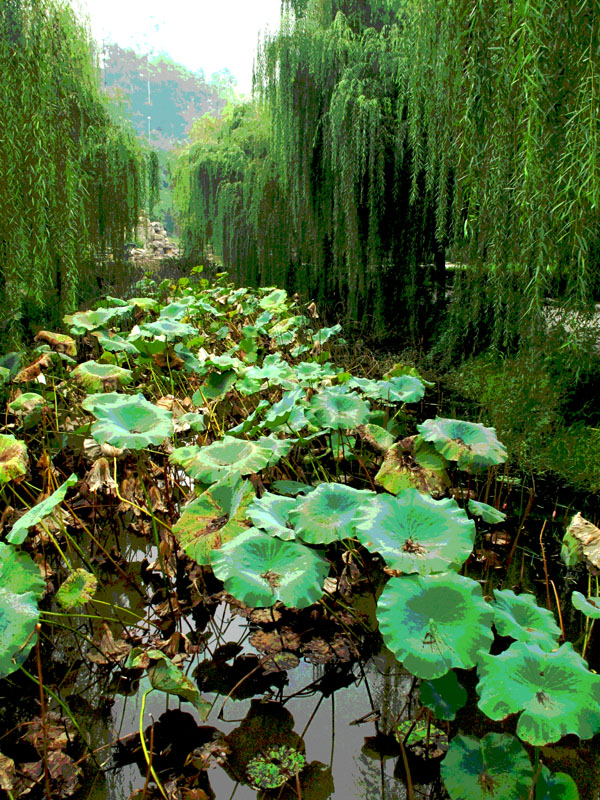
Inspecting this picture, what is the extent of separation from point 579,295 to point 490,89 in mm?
837

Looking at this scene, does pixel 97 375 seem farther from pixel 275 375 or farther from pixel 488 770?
pixel 488 770

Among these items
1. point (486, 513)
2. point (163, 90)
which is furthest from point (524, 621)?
point (163, 90)

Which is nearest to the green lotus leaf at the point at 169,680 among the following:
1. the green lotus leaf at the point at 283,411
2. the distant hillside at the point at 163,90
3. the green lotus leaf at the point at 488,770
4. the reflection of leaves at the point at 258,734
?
the reflection of leaves at the point at 258,734

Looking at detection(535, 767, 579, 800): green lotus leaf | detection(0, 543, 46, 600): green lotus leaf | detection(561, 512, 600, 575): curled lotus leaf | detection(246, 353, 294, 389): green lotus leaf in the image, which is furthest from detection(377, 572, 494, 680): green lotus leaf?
detection(246, 353, 294, 389): green lotus leaf

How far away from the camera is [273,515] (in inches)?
53.6

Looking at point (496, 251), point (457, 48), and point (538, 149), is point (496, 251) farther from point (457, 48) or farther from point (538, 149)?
point (457, 48)

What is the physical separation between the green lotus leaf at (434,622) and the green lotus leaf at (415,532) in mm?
44

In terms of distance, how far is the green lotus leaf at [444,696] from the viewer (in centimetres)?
103

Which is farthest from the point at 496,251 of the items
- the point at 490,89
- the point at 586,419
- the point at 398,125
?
the point at 398,125

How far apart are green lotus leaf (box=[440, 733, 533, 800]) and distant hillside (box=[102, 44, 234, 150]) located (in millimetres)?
47774

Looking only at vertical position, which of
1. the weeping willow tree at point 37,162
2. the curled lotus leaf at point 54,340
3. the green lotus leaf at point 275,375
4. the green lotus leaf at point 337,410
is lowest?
the green lotus leaf at point 337,410

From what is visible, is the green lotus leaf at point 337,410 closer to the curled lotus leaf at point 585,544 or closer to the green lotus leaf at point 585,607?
the curled lotus leaf at point 585,544

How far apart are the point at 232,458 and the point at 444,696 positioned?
81 cm

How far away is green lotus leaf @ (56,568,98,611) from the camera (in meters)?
1.36
